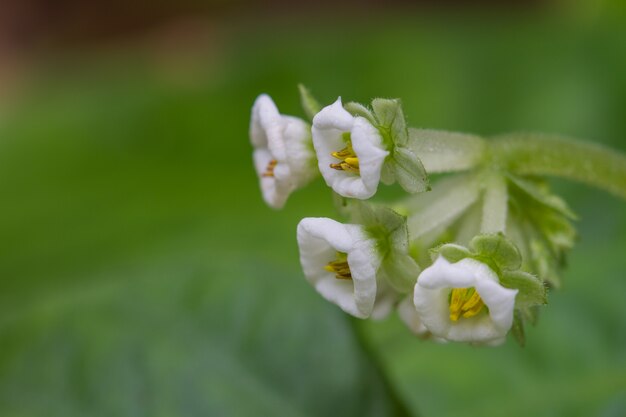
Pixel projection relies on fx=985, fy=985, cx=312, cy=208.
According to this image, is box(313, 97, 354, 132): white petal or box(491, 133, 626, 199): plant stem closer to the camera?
box(313, 97, 354, 132): white petal

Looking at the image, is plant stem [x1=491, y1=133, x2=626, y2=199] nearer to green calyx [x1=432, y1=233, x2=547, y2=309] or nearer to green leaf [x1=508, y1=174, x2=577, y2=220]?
green leaf [x1=508, y1=174, x2=577, y2=220]

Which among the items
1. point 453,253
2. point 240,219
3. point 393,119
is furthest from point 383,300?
point 240,219

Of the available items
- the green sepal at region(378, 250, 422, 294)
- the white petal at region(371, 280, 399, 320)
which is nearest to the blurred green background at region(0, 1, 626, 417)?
the white petal at region(371, 280, 399, 320)

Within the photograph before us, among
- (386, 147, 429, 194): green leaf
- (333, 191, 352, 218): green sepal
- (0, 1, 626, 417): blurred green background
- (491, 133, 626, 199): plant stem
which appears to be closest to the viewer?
(386, 147, 429, 194): green leaf

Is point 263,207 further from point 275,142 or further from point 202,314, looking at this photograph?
point 275,142

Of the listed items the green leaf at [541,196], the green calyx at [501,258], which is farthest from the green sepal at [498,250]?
the green leaf at [541,196]

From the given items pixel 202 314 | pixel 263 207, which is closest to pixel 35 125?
pixel 263 207

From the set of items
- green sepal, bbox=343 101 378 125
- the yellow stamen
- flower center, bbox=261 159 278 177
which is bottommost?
flower center, bbox=261 159 278 177

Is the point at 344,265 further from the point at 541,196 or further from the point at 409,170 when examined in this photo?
the point at 541,196
